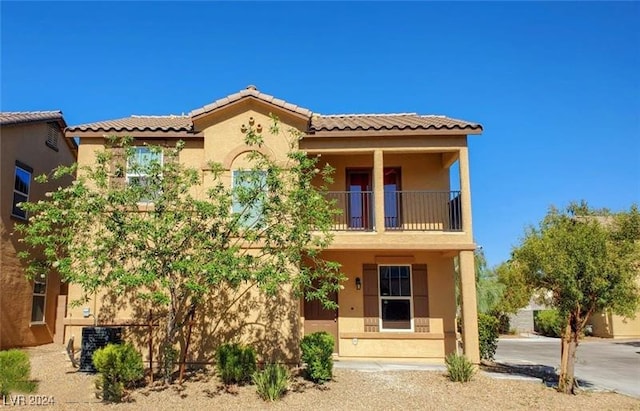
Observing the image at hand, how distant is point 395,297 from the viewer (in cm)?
1559

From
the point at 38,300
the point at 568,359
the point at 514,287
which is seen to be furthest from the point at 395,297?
the point at 38,300

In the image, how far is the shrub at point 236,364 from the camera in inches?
429

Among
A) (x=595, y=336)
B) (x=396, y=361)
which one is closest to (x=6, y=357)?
(x=396, y=361)

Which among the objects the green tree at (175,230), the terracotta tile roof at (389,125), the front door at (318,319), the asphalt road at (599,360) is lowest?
the asphalt road at (599,360)

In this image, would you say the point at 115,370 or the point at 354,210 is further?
the point at 354,210

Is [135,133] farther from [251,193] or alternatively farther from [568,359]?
[568,359]

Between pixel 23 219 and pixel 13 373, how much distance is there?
8164 millimetres

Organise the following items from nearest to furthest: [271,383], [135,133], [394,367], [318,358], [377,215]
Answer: [271,383], [318,358], [394,367], [135,133], [377,215]

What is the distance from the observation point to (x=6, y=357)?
9.48 m

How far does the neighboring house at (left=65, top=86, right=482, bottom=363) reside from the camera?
14008 mm

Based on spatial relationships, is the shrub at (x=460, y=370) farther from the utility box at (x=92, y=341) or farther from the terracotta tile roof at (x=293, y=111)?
the utility box at (x=92, y=341)

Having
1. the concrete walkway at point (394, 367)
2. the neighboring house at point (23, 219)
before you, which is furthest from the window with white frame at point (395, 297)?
the neighboring house at point (23, 219)

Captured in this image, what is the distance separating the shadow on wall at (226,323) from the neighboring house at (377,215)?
62mm

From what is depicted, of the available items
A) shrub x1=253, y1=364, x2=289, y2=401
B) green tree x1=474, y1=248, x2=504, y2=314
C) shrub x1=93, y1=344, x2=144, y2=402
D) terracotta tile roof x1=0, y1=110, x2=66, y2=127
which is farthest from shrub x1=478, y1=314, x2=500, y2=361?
terracotta tile roof x1=0, y1=110, x2=66, y2=127
